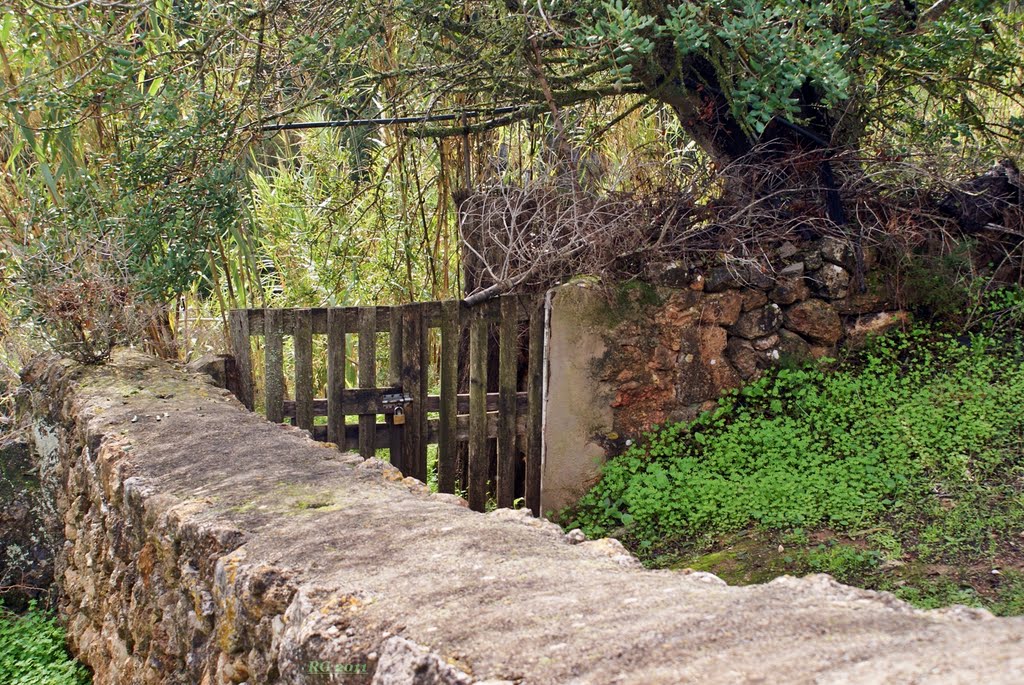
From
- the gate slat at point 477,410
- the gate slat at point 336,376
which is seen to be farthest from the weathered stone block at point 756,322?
the gate slat at point 336,376

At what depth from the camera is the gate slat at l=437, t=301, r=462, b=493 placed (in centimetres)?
604

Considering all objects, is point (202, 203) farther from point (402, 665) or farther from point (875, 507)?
point (402, 665)

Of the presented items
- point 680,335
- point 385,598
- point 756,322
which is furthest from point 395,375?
point 385,598

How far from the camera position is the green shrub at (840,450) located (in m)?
5.38

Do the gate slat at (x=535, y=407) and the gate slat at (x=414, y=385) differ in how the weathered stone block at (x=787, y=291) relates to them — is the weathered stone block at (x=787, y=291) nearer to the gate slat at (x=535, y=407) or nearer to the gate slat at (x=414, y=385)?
the gate slat at (x=535, y=407)

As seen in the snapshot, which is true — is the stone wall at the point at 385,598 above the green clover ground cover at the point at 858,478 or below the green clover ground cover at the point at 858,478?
above

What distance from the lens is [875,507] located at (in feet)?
17.2

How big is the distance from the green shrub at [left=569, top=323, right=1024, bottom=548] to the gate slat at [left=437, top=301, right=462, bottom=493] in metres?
0.83

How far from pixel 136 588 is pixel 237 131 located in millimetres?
4014

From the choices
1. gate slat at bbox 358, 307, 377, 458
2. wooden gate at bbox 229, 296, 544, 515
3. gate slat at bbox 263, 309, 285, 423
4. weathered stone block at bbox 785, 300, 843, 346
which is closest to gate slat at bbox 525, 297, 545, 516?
wooden gate at bbox 229, 296, 544, 515

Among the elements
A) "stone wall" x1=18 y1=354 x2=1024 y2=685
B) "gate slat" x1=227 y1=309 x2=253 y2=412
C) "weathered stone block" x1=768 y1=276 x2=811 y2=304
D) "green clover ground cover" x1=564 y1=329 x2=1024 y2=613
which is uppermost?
"weathered stone block" x1=768 y1=276 x2=811 y2=304

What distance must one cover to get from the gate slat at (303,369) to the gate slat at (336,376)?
0.11 meters

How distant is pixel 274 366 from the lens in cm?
579

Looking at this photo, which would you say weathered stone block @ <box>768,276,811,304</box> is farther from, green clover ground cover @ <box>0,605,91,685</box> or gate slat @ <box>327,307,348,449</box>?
green clover ground cover @ <box>0,605,91,685</box>
